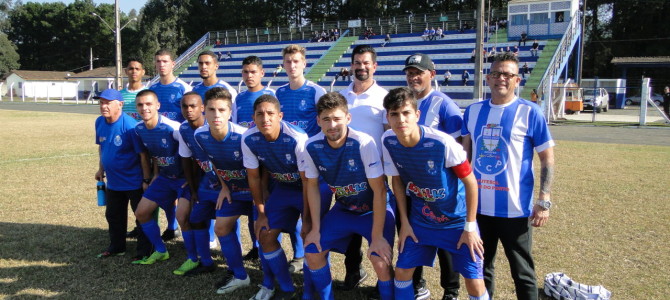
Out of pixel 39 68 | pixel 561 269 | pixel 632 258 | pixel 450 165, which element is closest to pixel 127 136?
pixel 450 165

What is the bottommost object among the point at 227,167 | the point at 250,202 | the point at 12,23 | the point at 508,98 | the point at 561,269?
the point at 561,269

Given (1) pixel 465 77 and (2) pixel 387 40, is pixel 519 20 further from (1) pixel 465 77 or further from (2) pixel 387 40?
(2) pixel 387 40

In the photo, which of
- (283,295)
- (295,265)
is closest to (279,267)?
(283,295)

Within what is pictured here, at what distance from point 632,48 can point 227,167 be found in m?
54.6

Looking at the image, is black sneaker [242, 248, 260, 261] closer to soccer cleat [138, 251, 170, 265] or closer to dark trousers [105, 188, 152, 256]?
soccer cleat [138, 251, 170, 265]

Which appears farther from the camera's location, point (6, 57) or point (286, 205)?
point (6, 57)

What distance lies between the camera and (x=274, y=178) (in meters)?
4.42

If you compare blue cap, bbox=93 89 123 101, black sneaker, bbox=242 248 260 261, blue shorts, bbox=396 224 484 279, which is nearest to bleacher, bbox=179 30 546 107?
blue cap, bbox=93 89 123 101

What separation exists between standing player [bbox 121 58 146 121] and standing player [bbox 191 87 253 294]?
2.28m

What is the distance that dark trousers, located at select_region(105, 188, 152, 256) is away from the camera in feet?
17.5

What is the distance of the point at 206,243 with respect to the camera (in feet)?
16.0

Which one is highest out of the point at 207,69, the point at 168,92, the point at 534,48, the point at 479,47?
the point at 534,48

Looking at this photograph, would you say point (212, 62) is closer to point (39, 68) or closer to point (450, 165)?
point (450, 165)

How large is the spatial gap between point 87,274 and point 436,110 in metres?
3.67
